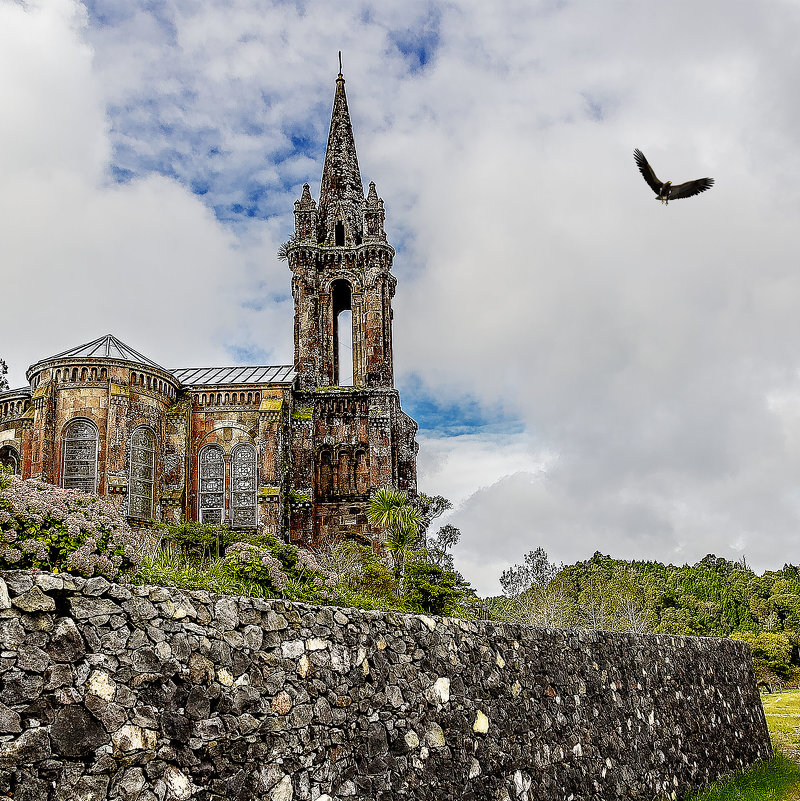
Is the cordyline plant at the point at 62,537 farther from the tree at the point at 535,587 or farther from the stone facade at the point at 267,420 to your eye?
the tree at the point at 535,587

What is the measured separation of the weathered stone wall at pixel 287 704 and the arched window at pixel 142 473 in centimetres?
2425

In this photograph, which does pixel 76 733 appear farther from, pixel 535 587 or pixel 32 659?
pixel 535 587

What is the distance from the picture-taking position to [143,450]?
32906 mm

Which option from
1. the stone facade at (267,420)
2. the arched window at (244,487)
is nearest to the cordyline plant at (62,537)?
the stone facade at (267,420)

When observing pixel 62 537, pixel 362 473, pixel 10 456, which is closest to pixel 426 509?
pixel 362 473

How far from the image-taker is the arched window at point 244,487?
34.2 metres

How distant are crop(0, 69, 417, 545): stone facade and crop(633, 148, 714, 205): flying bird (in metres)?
21.7

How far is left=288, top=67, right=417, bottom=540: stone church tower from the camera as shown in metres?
36.4

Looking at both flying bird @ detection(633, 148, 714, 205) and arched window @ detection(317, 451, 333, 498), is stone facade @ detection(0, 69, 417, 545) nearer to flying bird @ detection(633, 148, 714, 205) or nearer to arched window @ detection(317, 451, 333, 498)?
arched window @ detection(317, 451, 333, 498)

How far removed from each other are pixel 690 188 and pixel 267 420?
22.7 m

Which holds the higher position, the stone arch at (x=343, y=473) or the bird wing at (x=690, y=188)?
the bird wing at (x=690, y=188)

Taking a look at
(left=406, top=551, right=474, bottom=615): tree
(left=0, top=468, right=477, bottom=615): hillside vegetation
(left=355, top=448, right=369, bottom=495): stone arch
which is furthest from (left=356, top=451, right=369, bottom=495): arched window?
(left=0, top=468, right=477, bottom=615): hillside vegetation

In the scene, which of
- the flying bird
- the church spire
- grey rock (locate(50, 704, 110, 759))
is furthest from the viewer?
the church spire

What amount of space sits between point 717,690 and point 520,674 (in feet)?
28.0
